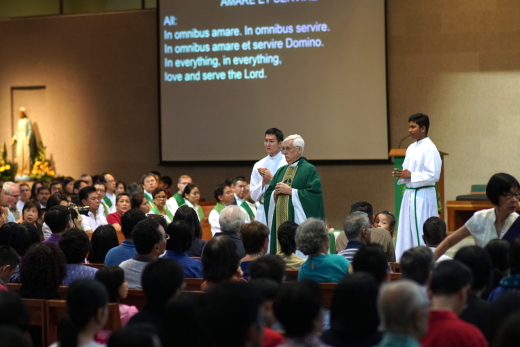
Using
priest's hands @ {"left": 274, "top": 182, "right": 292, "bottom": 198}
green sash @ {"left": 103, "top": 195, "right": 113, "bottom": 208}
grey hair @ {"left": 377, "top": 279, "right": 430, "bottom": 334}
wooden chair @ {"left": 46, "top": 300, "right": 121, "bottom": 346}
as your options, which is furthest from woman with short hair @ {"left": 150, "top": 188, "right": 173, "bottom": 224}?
grey hair @ {"left": 377, "top": 279, "right": 430, "bottom": 334}

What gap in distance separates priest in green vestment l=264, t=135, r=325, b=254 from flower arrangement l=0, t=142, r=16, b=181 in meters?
8.32

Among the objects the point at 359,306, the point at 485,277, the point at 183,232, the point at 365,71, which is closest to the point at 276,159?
the point at 183,232

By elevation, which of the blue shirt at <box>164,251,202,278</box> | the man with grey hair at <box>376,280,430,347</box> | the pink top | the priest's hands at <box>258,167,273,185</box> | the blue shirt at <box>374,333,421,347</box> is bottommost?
the pink top

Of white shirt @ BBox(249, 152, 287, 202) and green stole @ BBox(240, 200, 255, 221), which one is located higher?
white shirt @ BBox(249, 152, 287, 202)

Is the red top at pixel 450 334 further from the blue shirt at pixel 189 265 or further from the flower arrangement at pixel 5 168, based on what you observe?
the flower arrangement at pixel 5 168

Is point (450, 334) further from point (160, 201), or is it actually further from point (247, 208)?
point (247, 208)

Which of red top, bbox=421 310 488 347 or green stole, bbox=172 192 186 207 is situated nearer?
red top, bbox=421 310 488 347

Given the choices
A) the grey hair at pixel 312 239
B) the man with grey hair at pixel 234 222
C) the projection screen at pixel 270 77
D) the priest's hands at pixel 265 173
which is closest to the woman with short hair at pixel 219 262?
the grey hair at pixel 312 239

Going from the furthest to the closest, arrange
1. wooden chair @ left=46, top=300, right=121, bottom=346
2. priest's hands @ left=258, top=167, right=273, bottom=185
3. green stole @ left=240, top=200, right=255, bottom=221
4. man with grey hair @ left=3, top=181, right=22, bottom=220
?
green stole @ left=240, top=200, right=255, bottom=221
man with grey hair @ left=3, top=181, right=22, bottom=220
priest's hands @ left=258, top=167, right=273, bottom=185
wooden chair @ left=46, top=300, right=121, bottom=346

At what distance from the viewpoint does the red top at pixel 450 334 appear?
2424 millimetres

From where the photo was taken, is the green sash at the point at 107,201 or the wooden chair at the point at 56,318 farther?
the green sash at the point at 107,201

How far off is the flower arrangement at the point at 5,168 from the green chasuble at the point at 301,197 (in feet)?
27.3

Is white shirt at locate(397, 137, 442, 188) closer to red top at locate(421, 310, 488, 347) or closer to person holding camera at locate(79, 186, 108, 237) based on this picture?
person holding camera at locate(79, 186, 108, 237)

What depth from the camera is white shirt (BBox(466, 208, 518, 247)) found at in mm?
4293
